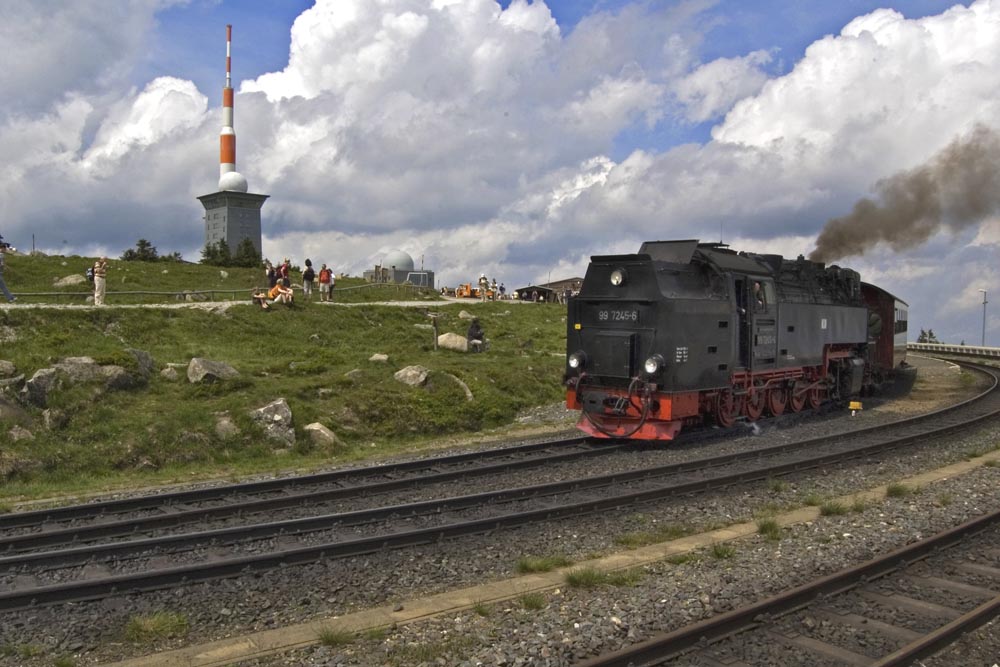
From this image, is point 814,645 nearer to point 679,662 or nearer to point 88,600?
point 679,662

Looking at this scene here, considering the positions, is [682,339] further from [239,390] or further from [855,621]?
[239,390]

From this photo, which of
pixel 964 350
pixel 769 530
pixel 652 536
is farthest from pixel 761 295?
pixel 964 350

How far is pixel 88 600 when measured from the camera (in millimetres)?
7309

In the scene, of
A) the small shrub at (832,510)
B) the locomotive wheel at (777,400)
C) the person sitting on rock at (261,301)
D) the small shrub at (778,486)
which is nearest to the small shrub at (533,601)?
the small shrub at (832,510)

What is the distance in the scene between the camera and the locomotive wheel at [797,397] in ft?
62.0

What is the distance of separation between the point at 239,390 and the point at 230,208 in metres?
48.6

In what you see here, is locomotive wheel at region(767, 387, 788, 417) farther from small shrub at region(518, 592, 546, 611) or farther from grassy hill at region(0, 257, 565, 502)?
small shrub at region(518, 592, 546, 611)

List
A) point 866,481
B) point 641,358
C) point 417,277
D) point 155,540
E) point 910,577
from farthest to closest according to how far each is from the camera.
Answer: point 417,277, point 641,358, point 866,481, point 155,540, point 910,577

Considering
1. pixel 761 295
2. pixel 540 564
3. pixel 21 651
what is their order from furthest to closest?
pixel 761 295
pixel 540 564
pixel 21 651

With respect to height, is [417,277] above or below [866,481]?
above

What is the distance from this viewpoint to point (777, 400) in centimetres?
1827

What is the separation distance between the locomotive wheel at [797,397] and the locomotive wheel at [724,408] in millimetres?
3324

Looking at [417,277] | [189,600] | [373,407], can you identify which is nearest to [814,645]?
Answer: [189,600]

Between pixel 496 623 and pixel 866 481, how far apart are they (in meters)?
8.21
